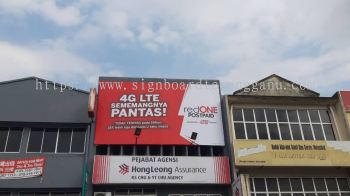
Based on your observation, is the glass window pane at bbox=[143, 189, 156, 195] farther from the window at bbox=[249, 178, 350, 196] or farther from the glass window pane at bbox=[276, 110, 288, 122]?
the glass window pane at bbox=[276, 110, 288, 122]

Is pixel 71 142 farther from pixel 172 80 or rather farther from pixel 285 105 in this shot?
pixel 285 105

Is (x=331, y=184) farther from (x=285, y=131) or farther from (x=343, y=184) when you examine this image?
(x=285, y=131)

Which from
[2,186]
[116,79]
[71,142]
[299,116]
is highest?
[116,79]

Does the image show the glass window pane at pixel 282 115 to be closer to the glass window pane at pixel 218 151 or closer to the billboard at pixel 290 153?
the billboard at pixel 290 153

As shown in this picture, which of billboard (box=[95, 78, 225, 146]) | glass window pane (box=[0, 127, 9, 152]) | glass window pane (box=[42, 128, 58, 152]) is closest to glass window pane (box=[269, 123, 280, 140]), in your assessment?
billboard (box=[95, 78, 225, 146])

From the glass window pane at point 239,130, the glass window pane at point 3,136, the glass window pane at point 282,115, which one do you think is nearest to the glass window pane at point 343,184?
the glass window pane at point 282,115

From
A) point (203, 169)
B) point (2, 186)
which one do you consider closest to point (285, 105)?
point (203, 169)

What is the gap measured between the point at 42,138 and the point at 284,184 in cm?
1484

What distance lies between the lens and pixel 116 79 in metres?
26.9

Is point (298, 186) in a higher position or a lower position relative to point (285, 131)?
lower

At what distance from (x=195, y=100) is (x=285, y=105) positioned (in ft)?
19.7

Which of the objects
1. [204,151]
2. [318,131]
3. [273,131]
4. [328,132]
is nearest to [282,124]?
[273,131]

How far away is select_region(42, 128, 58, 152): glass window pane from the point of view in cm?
2469

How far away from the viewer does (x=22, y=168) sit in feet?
77.0
